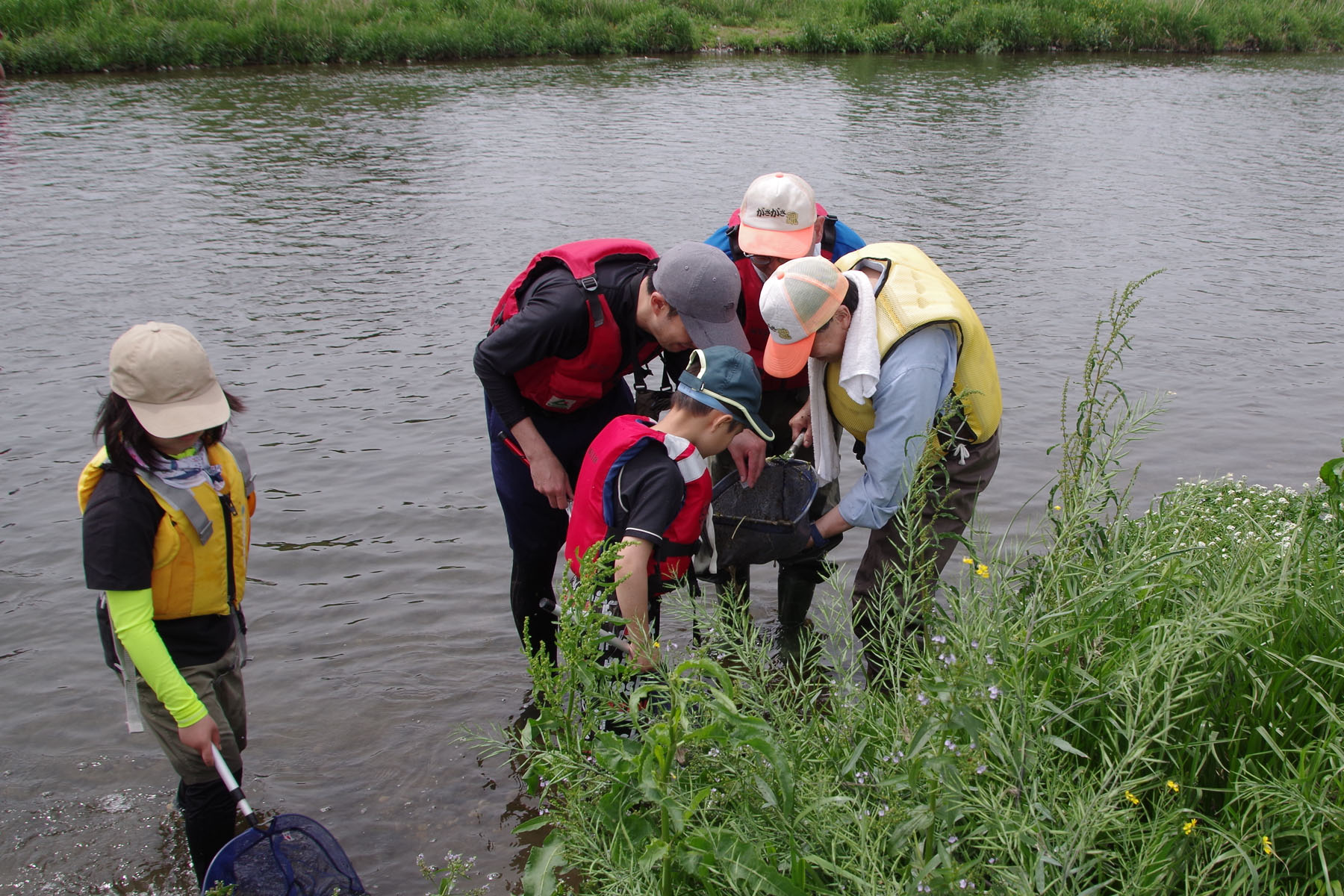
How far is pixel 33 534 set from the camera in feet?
19.1

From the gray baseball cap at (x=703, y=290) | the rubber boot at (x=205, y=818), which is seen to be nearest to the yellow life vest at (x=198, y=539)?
the rubber boot at (x=205, y=818)

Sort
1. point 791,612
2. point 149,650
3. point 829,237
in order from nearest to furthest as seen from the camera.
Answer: point 149,650
point 829,237
point 791,612

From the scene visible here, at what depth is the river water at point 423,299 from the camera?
4.28 meters

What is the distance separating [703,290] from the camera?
3.38 meters

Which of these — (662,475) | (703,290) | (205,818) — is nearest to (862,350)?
(703,290)

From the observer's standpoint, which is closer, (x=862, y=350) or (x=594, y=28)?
(x=862, y=350)

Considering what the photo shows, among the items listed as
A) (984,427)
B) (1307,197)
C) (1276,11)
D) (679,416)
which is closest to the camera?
(679,416)

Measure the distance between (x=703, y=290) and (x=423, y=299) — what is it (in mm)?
6775

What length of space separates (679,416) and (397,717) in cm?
211

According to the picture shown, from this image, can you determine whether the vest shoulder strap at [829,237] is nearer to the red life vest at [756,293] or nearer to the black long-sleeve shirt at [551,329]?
the red life vest at [756,293]

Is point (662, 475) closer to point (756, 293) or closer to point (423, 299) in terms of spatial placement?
point (756, 293)

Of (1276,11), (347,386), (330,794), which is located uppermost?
(1276,11)

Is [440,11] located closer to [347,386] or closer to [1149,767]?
[347,386]

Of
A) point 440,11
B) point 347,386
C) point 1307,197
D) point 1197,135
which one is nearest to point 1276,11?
point 1197,135
